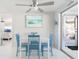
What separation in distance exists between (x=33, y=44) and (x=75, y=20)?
4.24 meters

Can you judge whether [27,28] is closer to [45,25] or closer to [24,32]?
[24,32]

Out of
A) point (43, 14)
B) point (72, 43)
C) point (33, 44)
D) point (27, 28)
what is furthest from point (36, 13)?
point (33, 44)

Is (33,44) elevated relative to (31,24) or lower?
lower

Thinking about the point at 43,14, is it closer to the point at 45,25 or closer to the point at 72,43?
the point at 45,25

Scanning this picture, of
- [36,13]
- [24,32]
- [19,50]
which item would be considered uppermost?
[36,13]

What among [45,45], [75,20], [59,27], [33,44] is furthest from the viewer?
[75,20]

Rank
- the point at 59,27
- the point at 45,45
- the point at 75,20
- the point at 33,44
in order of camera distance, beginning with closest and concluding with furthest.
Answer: the point at 33,44
the point at 45,45
the point at 59,27
the point at 75,20

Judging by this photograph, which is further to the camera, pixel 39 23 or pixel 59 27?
pixel 39 23

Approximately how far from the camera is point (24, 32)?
30.5 ft

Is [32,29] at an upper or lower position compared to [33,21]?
lower

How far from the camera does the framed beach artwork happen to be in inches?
368

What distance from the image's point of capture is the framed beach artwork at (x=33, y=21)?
368 inches

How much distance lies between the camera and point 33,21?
370 inches

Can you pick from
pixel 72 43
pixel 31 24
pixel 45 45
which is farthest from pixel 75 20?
pixel 45 45
